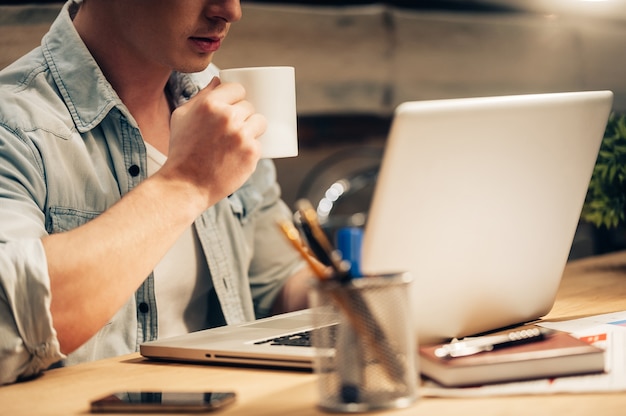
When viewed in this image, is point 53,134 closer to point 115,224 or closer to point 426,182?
point 115,224

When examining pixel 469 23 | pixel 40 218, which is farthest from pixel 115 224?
pixel 469 23

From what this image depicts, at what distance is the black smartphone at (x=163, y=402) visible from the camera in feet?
2.73

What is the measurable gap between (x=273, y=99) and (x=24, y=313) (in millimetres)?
465

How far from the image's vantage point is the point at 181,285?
155 centimetres

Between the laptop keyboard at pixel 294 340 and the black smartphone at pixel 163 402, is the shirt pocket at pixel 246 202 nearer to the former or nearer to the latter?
the laptop keyboard at pixel 294 340

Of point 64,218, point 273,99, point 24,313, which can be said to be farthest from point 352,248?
point 64,218

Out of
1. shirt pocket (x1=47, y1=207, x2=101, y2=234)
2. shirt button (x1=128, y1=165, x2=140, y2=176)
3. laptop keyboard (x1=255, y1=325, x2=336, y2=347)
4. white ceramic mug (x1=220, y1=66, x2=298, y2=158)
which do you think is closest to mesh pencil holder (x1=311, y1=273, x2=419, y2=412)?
laptop keyboard (x1=255, y1=325, x2=336, y2=347)

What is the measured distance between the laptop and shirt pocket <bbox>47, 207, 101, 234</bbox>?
31 centimetres

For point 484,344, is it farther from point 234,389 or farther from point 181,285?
point 181,285

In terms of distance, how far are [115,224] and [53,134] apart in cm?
33

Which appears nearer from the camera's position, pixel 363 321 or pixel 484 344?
pixel 363 321

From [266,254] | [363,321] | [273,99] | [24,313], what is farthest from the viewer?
[266,254]

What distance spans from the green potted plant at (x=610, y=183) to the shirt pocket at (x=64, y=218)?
0.90m

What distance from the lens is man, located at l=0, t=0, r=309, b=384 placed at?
3.52ft
